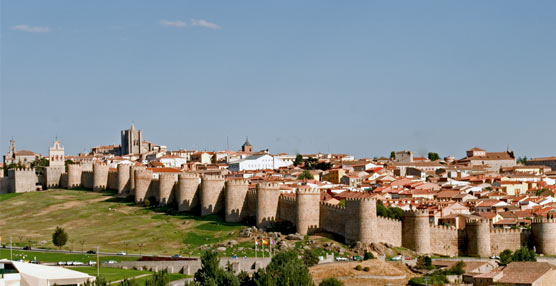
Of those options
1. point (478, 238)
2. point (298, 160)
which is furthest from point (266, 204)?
point (298, 160)

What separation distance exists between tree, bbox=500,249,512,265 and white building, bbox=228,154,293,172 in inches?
2343

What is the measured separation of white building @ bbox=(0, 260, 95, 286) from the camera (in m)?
41.9

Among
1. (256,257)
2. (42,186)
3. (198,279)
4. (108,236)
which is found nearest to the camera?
(198,279)

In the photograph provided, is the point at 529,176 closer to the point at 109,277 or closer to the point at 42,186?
the point at 42,186

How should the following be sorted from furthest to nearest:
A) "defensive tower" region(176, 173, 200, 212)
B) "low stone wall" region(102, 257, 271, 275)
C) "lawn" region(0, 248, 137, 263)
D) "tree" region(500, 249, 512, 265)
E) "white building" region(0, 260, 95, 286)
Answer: "defensive tower" region(176, 173, 200, 212), "tree" region(500, 249, 512, 265), "lawn" region(0, 248, 137, 263), "low stone wall" region(102, 257, 271, 275), "white building" region(0, 260, 95, 286)

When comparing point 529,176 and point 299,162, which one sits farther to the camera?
point 299,162

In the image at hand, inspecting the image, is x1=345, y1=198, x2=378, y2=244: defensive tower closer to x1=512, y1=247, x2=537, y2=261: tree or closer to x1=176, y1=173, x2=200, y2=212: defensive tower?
x1=512, y1=247, x2=537, y2=261: tree

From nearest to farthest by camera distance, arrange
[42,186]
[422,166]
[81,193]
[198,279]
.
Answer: [198,279] < [81,193] < [42,186] < [422,166]

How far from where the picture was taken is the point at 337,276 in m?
55.6

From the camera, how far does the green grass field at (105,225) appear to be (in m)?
66.8

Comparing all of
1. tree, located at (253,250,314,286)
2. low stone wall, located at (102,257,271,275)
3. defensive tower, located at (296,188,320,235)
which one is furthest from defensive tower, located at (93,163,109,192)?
tree, located at (253,250,314,286)

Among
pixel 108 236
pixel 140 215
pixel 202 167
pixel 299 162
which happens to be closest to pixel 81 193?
pixel 140 215

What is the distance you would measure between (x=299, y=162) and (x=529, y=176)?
36.2m

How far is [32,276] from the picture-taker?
138 ft
